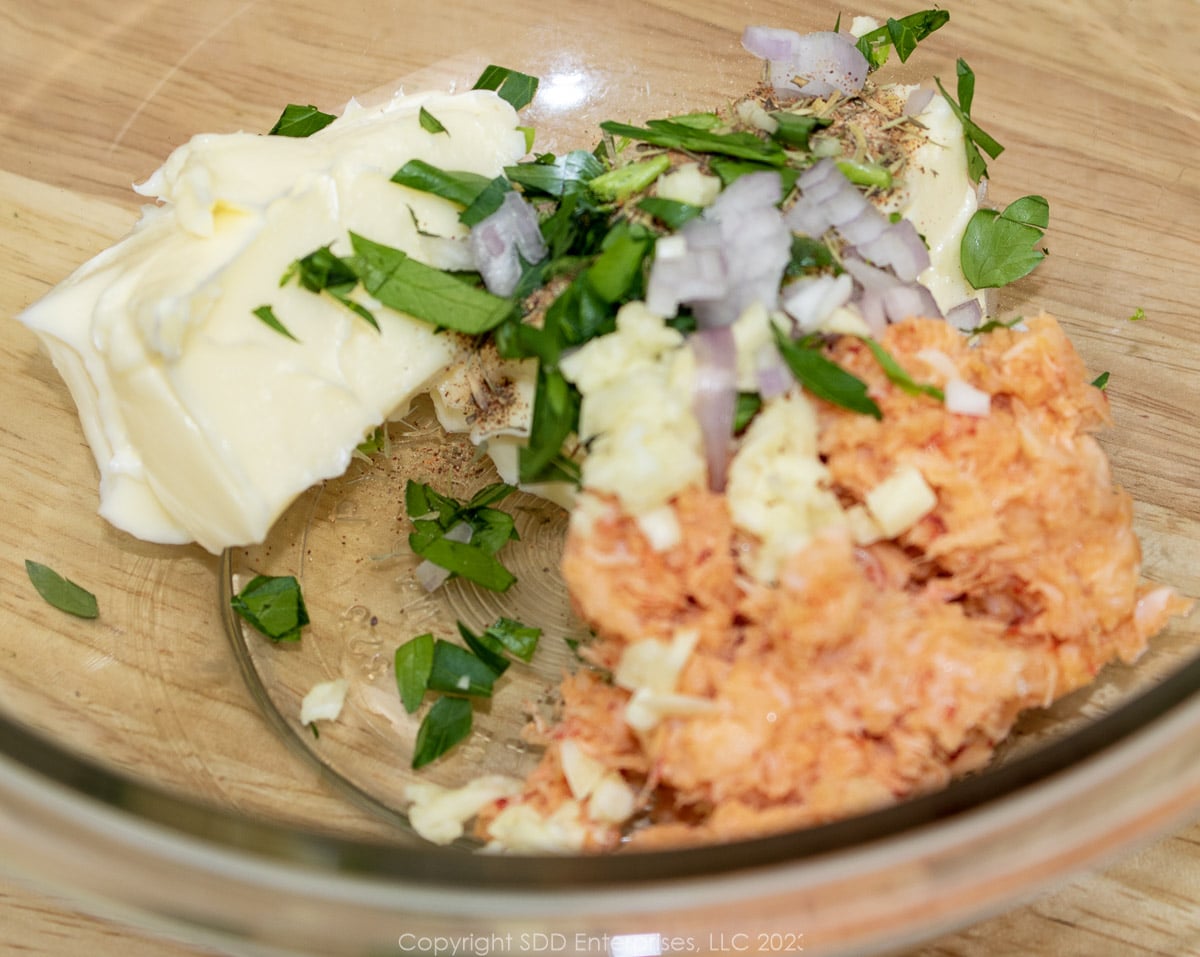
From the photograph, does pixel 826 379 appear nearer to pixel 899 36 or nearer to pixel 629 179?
pixel 629 179

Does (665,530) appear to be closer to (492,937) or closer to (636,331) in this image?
(636,331)

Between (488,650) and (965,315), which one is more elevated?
(965,315)

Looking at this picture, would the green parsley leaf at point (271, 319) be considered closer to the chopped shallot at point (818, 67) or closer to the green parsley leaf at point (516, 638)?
the green parsley leaf at point (516, 638)

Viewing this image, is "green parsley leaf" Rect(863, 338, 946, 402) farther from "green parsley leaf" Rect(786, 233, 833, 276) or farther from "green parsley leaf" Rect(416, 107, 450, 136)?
"green parsley leaf" Rect(416, 107, 450, 136)

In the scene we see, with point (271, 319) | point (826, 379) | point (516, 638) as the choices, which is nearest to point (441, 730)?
point (516, 638)

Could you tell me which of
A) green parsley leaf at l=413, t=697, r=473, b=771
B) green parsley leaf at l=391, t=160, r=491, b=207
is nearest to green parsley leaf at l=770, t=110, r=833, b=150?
green parsley leaf at l=391, t=160, r=491, b=207
